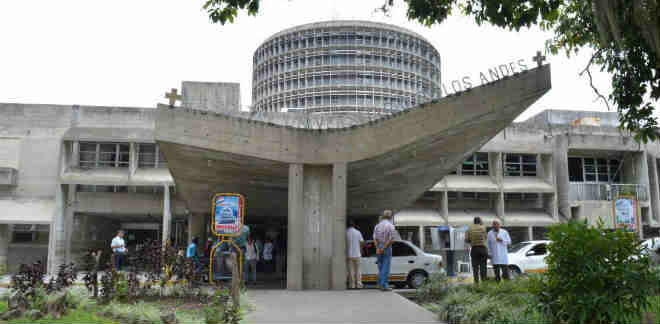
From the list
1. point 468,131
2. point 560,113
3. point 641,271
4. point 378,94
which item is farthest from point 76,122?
point 378,94

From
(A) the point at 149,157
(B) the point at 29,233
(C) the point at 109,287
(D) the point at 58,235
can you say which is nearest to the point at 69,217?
(D) the point at 58,235

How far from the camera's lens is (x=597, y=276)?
5.67 meters

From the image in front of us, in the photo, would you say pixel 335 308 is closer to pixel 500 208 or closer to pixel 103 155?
pixel 103 155

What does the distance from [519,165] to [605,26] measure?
25.3 metres

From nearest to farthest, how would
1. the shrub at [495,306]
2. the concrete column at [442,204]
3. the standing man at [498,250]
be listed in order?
1. the shrub at [495,306]
2. the standing man at [498,250]
3. the concrete column at [442,204]

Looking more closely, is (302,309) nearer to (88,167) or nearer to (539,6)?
(539,6)

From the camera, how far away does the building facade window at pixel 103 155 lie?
2608 cm

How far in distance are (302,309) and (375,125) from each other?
5489mm

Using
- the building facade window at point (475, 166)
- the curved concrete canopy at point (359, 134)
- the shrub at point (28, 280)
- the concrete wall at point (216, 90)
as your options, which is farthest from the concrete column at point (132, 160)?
the building facade window at point (475, 166)

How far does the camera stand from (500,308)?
7.09m

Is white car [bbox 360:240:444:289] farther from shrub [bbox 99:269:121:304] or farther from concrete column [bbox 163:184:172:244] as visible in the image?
concrete column [bbox 163:184:172:244]

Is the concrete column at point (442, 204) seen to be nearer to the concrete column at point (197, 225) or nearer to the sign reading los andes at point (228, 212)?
the concrete column at point (197, 225)

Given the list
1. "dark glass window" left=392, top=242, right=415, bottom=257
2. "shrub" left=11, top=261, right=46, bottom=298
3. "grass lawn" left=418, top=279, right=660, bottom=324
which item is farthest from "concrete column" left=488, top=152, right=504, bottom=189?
"shrub" left=11, top=261, right=46, bottom=298

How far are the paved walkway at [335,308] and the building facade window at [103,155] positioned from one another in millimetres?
18295
